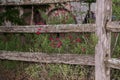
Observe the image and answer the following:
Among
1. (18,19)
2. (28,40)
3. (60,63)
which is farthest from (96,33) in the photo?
(18,19)

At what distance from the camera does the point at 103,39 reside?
5.11m

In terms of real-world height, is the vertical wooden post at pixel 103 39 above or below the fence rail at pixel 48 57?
above

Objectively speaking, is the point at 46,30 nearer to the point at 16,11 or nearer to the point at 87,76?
the point at 87,76

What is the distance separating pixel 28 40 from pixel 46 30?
0.98m

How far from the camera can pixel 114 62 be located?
491 cm

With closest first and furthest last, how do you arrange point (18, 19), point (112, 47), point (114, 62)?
point (114, 62) → point (112, 47) → point (18, 19)

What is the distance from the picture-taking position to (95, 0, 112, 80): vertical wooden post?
5086 mm

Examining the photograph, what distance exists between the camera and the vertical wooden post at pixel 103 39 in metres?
5.09

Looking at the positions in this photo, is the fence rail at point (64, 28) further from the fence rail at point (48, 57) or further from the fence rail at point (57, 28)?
the fence rail at point (48, 57)

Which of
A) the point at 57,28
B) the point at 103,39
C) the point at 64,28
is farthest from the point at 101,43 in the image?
the point at 57,28

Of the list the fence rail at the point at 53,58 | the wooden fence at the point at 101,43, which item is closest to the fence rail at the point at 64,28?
the wooden fence at the point at 101,43

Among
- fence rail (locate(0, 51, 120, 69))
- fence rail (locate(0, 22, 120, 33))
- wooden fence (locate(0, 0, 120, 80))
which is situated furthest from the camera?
fence rail (locate(0, 51, 120, 69))

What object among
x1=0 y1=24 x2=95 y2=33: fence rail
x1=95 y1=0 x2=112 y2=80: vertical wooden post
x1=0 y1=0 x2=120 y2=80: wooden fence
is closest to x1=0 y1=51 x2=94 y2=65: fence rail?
x1=0 y1=0 x2=120 y2=80: wooden fence

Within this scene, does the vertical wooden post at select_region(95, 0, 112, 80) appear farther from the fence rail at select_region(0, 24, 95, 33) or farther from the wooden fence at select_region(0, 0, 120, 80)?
the fence rail at select_region(0, 24, 95, 33)
